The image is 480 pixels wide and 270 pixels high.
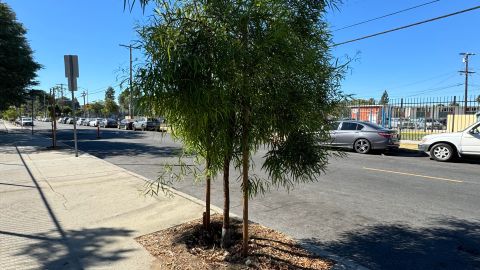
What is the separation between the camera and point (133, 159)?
533 inches

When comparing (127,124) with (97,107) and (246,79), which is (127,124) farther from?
(97,107)

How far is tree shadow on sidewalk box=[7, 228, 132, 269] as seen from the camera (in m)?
4.07

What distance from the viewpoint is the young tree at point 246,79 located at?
3037 mm

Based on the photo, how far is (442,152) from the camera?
535 inches

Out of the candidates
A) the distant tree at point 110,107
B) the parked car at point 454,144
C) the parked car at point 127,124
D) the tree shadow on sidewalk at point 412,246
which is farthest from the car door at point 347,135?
the distant tree at point 110,107

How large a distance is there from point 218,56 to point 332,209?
4.29m

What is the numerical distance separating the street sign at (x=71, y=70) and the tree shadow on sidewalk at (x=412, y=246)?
1053 centimetres

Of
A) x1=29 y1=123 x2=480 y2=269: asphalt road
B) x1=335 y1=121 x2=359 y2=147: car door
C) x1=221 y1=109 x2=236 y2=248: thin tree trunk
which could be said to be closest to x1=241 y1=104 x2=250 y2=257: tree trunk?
x1=221 y1=109 x2=236 y2=248: thin tree trunk

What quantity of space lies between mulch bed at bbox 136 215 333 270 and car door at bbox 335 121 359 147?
40.5ft

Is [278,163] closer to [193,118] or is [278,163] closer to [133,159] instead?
[193,118]

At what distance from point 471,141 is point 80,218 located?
41.1ft

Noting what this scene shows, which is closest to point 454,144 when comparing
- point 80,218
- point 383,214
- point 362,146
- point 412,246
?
point 362,146

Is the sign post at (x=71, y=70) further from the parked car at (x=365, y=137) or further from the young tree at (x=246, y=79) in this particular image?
the young tree at (x=246, y=79)

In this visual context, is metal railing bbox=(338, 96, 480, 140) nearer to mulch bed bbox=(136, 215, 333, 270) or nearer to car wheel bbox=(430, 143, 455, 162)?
car wheel bbox=(430, 143, 455, 162)
